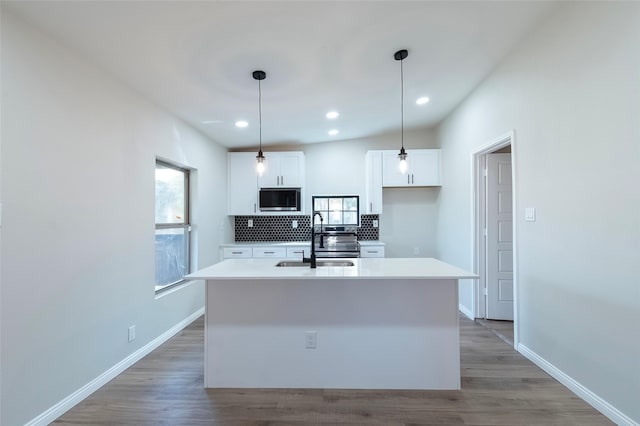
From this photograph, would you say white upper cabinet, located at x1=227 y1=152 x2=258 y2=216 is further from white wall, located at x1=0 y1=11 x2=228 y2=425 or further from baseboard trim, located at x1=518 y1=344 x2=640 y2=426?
baseboard trim, located at x1=518 y1=344 x2=640 y2=426

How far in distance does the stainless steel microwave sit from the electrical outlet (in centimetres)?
254

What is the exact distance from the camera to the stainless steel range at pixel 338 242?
14.1 feet

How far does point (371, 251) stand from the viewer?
4.36 m

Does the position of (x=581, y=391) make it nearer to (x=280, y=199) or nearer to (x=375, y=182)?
(x=375, y=182)

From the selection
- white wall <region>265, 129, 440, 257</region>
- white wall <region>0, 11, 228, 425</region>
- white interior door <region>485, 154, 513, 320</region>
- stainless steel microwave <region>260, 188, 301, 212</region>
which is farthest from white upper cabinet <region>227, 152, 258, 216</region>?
white interior door <region>485, 154, 513, 320</region>

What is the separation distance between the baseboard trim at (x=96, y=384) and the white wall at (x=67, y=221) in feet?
0.13

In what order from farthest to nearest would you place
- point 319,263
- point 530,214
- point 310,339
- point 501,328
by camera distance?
point 501,328
point 319,263
point 530,214
point 310,339

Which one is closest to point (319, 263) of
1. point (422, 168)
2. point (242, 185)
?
point (242, 185)

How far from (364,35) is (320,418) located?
264 centimetres

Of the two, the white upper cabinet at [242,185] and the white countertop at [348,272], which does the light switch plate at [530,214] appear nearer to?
the white countertop at [348,272]

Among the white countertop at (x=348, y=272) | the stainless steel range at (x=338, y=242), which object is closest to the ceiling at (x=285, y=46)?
the white countertop at (x=348, y=272)

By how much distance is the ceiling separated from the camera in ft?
5.74

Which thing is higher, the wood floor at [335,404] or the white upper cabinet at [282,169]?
the white upper cabinet at [282,169]

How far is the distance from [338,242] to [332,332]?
7.91 ft
